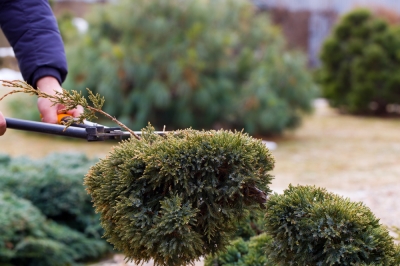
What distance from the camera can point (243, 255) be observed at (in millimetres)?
2367

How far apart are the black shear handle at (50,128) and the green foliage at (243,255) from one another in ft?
2.94

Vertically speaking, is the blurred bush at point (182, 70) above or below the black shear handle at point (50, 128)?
above

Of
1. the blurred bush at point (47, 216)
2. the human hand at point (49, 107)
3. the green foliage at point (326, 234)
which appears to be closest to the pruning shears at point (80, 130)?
the human hand at point (49, 107)

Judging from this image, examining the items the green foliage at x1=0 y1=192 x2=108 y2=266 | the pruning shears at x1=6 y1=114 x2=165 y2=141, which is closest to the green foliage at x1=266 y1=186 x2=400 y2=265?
the pruning shears at x1=6 y1=114 x2=165 y2=141

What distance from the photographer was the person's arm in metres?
2.18

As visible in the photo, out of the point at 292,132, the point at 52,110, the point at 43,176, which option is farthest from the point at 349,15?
the point at 52,110

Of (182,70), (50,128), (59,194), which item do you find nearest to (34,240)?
(59,194)

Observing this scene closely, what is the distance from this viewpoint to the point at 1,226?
9.96ft

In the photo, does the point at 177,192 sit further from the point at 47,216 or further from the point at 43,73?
the point at 47,216

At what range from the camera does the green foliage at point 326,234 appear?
5.00ft

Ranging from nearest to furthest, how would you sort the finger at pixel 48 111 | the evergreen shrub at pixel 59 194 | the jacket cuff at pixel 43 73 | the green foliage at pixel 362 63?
the finger at pixel 48 111 < the jacket cuff at pixel 43 73 < the evergreen shrub at pixel 59 194 < the green foliage at pixel 362 63

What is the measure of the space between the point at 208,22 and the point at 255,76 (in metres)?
1.20

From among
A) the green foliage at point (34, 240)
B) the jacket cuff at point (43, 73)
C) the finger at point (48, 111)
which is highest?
the jacket cuff at point (43, 73)

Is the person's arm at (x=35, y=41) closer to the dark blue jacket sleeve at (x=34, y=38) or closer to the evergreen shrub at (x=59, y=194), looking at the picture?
the dark blue jacket sleeve at (x=34, y=38)
